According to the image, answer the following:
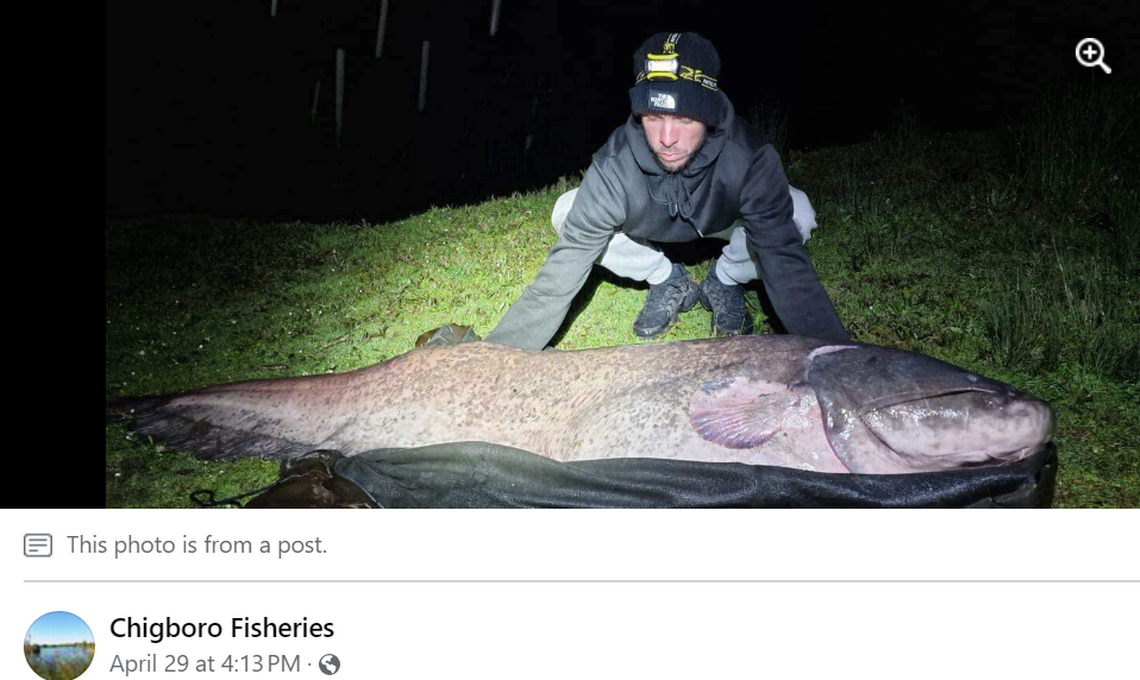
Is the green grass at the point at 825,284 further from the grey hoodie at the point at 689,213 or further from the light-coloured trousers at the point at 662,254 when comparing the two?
the grey hoodie at the point at 689,213

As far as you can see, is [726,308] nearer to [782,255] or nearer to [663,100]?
[782,255]

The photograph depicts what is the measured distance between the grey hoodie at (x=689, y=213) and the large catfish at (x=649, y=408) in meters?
0.32

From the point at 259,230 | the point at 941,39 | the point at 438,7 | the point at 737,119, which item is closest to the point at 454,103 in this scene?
the point at 438,7

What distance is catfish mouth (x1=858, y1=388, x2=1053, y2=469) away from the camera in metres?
2.62

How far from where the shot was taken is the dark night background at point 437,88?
24.7 feet

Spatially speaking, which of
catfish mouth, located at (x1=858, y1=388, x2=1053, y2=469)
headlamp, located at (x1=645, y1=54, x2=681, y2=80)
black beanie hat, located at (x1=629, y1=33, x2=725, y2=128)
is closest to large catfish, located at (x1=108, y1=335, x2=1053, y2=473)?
catfish mouth, located at (x1=858, y1=388, x2=1053, y2=469)

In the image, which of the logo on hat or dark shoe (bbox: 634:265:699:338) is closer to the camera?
the logo on hat

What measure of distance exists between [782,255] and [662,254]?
39.1 inches

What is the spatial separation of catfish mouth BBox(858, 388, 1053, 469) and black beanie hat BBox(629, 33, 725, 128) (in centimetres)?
131
